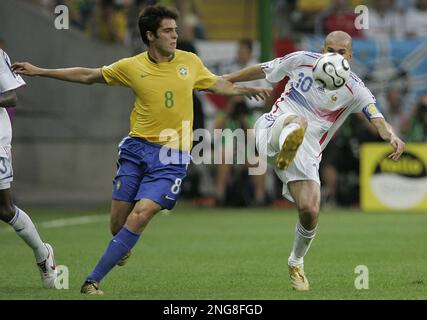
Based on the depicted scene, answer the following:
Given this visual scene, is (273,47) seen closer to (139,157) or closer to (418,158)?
(418,158)

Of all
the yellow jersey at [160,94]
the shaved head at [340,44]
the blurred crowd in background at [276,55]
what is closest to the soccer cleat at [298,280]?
the yellow jersey at [160,94]

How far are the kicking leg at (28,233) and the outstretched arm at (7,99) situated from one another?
2.60 ft

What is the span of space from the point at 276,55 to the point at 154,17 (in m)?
13.0

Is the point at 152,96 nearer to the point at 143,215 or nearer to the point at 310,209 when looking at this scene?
the point at 143,215

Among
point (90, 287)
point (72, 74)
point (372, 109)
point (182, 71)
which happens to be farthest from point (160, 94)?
point (372, 109)

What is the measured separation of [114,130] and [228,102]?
128 inches

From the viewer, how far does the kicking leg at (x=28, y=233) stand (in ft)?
33.6

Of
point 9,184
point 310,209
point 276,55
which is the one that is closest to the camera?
point 310,209

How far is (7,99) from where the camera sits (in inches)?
396

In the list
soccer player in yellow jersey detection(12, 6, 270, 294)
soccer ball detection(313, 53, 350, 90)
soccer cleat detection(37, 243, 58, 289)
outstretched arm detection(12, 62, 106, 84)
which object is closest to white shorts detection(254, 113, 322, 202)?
soccer ball detection(313, 53, 350, 90)

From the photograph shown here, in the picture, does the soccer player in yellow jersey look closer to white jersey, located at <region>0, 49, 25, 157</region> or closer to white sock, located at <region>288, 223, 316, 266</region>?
white jersey, located at <region>0, 49, 25, 157</region>

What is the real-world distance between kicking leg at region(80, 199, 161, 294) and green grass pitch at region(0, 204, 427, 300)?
0.16m
